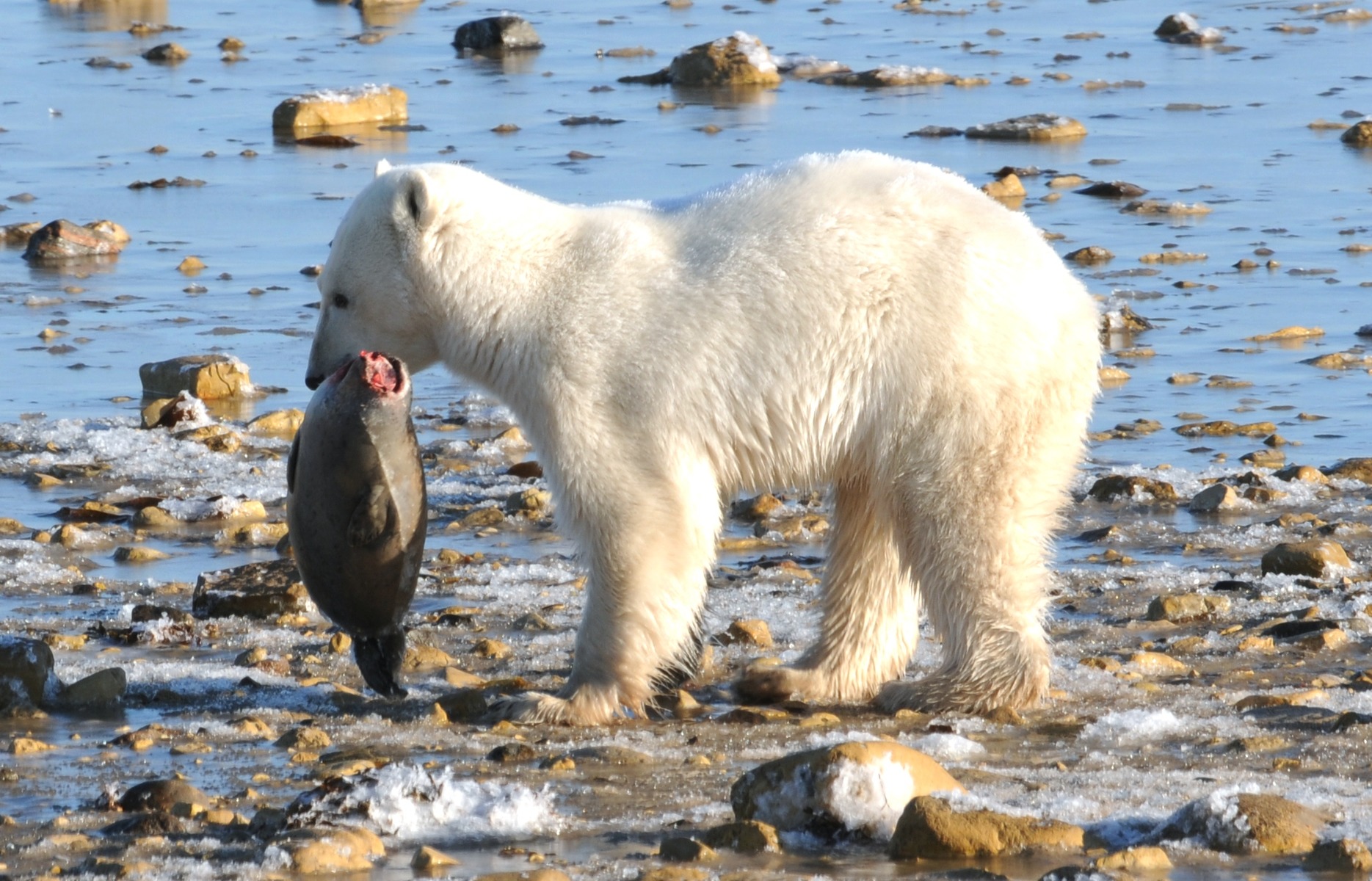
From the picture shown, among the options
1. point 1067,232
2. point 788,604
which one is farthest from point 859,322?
point 1067,232

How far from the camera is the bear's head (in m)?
6.24

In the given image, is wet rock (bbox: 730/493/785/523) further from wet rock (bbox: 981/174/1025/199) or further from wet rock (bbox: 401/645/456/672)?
wet rock (bbox: 981/174/1025/199)

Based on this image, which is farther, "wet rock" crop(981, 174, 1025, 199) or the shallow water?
"wet rock" crop(981, 174, 1025, 199)

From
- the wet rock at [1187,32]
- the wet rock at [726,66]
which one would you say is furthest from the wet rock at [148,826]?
the wet rock at [1187,32]

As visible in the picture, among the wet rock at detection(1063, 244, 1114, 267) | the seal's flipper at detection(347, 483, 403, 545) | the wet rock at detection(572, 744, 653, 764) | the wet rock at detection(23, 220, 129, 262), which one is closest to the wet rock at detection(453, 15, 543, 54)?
the wet rock at detection(23, 220, 129, 262)

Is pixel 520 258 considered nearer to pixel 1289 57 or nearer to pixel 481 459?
pixel 481 459

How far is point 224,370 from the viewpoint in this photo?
402 inches

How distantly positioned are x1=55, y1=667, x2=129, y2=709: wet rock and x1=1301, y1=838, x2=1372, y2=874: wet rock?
3399 millimetres

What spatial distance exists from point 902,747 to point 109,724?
7.77ft

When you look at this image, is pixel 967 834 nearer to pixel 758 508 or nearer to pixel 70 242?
pixel 758 508

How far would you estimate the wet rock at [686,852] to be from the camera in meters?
4.36

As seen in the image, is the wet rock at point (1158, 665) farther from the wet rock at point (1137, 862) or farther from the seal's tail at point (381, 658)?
the seal's tail at point (381, 658)

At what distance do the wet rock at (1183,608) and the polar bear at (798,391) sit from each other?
3.02ft

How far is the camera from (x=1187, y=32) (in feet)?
77.9
